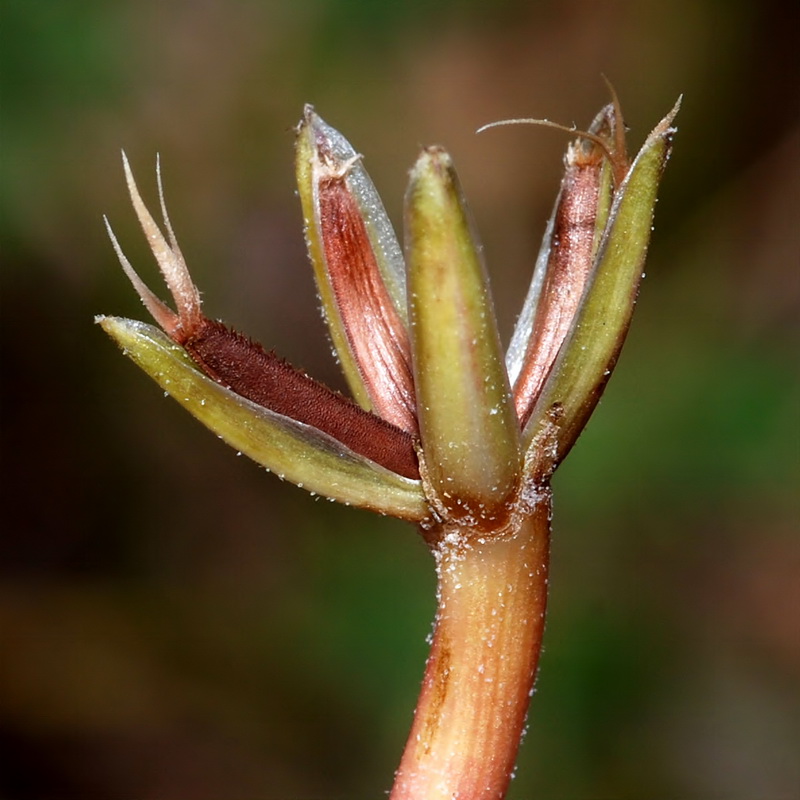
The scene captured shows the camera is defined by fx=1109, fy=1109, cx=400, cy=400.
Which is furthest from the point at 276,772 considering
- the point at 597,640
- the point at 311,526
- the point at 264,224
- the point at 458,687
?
the point at 458,687

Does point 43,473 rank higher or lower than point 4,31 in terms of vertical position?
lower

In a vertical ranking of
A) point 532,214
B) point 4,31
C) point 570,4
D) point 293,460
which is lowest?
point 293,460

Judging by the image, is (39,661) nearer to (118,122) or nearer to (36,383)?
(36,383)

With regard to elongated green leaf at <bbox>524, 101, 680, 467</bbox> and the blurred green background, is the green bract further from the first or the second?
the blurred green background

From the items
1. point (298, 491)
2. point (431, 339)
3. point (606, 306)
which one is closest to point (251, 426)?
point (431, 339)

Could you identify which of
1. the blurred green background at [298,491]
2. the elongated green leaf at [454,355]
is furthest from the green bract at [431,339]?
the blurred green background at [298,491]

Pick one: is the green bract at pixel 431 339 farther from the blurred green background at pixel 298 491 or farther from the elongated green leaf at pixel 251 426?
the blurred green background at pixel 298 491

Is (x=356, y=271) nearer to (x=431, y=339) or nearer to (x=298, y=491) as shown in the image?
(x=431, y=339)
